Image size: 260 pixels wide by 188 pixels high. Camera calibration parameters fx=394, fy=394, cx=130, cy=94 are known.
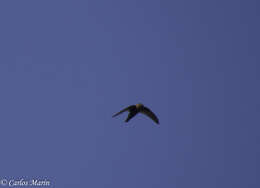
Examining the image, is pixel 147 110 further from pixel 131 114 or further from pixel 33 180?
pixel 33 180

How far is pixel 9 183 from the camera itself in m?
48.1

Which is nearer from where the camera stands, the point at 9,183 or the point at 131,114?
the point at 131,114

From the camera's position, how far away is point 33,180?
50.4m

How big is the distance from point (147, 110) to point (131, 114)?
1905 mm

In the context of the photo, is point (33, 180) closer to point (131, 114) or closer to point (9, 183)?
point (9, 183)

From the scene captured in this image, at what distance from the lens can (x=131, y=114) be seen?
35844 millimetres

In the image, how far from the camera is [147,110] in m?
37.0

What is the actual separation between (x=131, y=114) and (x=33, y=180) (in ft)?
69.7

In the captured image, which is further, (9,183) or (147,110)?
(9,183)

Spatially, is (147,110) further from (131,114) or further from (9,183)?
(9,183)

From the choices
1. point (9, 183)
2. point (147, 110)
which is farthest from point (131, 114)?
point (9, 183)

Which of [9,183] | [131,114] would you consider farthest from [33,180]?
[131,114]
